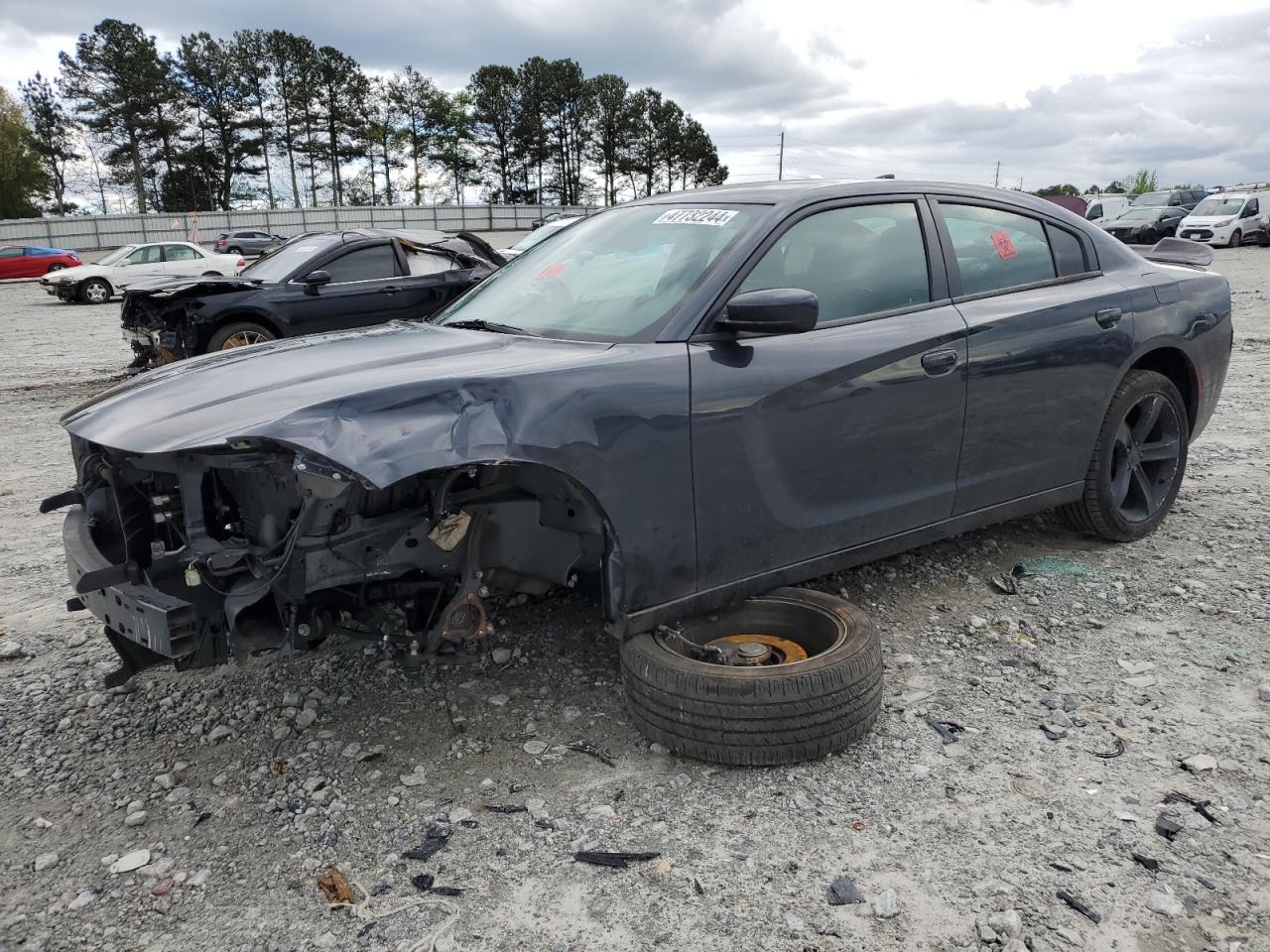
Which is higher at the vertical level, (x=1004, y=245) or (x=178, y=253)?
(x=1004, y=245)

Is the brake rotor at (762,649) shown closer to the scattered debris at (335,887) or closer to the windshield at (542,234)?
the scattered debris at (335,887)

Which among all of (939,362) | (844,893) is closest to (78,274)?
(939,362)

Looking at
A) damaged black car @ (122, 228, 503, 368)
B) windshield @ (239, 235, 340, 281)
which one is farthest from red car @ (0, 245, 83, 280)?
damaged black car @ (122, 228, 503, 368)

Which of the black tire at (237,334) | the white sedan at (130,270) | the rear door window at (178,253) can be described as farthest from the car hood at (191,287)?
the rear door window at (178,253)

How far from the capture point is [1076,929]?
2.22 meters

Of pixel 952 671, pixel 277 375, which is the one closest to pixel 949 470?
pixel 952 671

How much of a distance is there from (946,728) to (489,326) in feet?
6.85

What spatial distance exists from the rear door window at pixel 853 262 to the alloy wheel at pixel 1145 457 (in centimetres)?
144

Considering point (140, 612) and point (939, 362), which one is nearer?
point (140, 612)

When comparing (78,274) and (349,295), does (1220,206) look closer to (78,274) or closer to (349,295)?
(349,295)

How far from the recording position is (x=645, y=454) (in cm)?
286

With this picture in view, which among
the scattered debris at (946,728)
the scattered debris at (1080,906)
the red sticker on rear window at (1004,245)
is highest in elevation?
the red sticker on rear window at (1004,245)

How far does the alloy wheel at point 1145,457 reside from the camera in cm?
445

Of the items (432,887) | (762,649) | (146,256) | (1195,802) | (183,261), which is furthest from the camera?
(146,256)
